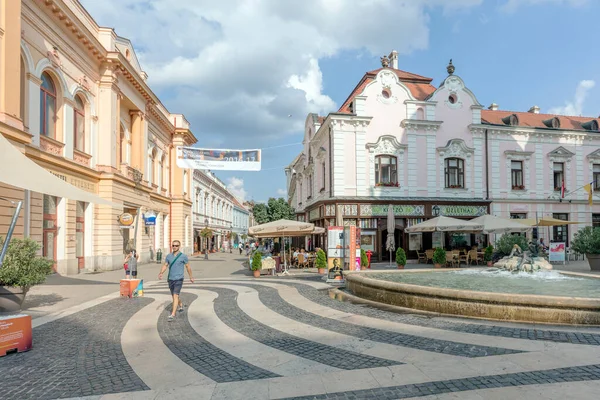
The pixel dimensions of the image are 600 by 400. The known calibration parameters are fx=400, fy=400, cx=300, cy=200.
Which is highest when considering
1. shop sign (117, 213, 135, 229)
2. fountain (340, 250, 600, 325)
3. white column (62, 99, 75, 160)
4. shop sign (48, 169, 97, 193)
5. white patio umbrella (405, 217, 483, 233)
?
white column (62, 99, 75, 160)

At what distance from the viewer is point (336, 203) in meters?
24.9

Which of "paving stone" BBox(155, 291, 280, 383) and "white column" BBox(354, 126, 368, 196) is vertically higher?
"white column" BBox(354, 126, 368, 196)

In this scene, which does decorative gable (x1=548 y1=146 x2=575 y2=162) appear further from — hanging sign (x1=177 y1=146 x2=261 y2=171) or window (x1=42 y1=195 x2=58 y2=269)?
window (x1=42 y1=195 x2=58 y2=269)

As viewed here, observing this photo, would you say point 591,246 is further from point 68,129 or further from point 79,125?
point 79,125

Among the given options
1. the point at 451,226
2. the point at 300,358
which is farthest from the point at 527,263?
the point at 300,358

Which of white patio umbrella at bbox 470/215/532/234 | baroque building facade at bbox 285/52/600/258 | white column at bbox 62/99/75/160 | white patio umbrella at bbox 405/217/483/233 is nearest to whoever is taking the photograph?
white patio umbrella at bbox 470/215/532/234

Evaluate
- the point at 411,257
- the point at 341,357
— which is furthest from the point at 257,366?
the point at 411,257

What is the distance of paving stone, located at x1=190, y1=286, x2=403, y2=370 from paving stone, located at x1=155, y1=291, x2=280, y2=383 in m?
0.79

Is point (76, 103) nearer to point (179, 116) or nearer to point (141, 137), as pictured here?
point (141, 137)

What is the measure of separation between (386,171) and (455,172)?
5.18m

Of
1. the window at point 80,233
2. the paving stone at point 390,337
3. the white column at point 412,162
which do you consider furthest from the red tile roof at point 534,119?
the window at point 80,233

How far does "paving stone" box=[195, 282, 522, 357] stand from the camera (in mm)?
5777

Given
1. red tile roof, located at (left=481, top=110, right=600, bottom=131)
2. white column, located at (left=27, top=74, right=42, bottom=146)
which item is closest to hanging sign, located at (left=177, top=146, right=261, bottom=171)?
white column, located at (left=27, top=74, right=42, bottom=146)

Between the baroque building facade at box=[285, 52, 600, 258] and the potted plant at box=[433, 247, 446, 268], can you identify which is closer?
the potted plant at box=[433, 247, 446, 268]
